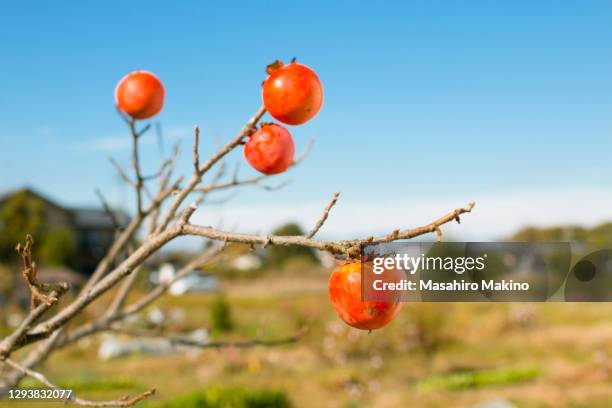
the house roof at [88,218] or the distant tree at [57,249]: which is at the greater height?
the house roof at [88,218]

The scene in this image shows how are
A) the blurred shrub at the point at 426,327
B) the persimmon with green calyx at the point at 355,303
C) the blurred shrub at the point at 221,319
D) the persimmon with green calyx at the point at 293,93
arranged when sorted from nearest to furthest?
the persimmon with green calyx at the point at 355,303
the persimmon with green calyx at the point at 293,93
the blurred shrub at the point at 426,327
the blurred shrub at the point at 221,319

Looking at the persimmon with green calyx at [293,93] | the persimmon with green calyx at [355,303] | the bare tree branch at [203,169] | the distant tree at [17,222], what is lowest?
the persimmon with green calyx at [355,303]

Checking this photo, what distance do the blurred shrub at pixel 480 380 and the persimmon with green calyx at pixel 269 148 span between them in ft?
31.4

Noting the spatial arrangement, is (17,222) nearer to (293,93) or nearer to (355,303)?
(293,93)

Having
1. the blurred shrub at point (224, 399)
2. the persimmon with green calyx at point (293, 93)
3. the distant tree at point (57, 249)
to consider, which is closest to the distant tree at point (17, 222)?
the distant tree at point (57, 249)

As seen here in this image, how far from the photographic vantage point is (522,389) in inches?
391

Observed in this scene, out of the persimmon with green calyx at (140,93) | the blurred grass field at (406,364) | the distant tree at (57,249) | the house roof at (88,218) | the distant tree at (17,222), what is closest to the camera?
the persimmon with green calyx at (140,93)

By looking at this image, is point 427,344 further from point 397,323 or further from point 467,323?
point 467,323

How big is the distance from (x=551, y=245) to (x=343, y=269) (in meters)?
0.84

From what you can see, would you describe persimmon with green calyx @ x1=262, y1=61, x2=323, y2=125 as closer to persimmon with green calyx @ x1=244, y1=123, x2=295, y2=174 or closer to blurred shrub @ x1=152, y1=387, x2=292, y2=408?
persimmon with green calyx @ x1=244, y1=123, x2=295, y2=174

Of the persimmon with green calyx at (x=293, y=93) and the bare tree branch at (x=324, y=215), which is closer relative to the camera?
the bare tree branch at (x=324, y=215)

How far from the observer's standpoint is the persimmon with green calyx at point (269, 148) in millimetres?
1446

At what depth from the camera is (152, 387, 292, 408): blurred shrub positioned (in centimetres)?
810

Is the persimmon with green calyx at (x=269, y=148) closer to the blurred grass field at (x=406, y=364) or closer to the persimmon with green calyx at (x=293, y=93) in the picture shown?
the persimmon with green calyx at (x=293, y=93)
